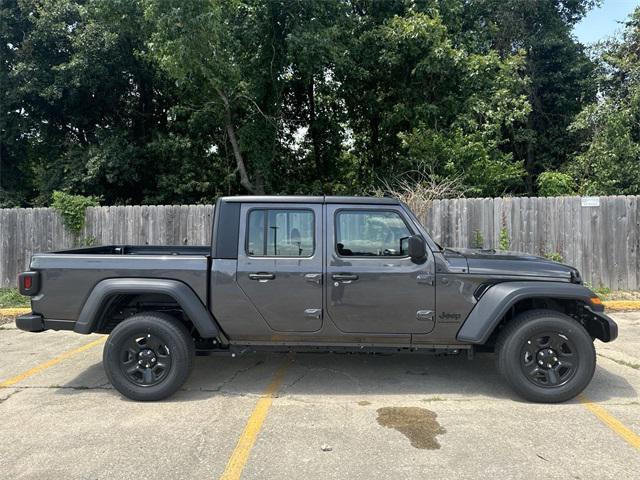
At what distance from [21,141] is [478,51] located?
16288mm

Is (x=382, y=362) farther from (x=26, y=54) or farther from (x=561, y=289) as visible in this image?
(x=26, y=54)

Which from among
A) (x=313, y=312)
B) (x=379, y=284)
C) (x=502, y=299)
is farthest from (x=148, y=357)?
(x=502, y=299)

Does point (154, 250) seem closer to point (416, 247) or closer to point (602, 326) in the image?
point (416, 247)

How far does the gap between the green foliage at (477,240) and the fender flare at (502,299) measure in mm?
5737

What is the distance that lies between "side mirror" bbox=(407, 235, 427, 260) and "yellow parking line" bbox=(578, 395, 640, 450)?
207 centimetres

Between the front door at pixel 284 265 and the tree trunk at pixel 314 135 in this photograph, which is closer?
the front door at pixel 284 265

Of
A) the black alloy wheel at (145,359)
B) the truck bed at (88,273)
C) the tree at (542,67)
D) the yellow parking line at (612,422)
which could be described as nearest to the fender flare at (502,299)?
the yellow parking line at (612,422)

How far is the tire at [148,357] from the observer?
187 inches

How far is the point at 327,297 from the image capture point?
4754 millimetres

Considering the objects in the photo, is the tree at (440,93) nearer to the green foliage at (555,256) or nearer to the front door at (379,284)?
the green foliage at (555,256)

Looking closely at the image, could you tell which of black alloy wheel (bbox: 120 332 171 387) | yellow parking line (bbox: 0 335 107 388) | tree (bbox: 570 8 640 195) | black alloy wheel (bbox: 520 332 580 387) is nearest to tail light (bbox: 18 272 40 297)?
black alloy wheel (bbox: 120 332 171 387)

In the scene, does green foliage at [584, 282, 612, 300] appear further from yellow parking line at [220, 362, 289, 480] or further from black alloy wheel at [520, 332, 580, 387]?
yellow parking line at [220, 362, 289, 480]

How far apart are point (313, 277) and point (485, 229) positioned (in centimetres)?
667

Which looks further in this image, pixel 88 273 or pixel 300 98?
pixel 300 98
